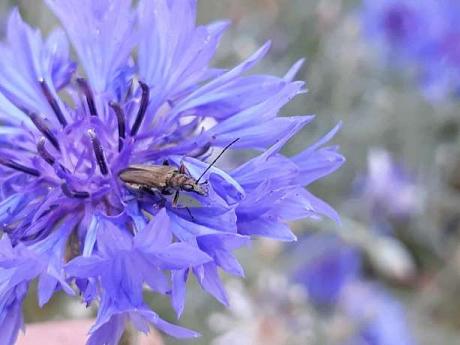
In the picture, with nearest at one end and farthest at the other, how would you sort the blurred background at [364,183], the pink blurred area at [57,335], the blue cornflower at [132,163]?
1. the blue cornflower at [132,163]
2. the pink blurred area at [57,335]
3. the blurred background at [364,183]

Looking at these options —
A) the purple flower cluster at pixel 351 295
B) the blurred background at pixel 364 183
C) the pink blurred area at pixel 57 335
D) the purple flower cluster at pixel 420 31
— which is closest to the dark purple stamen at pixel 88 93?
the pink blurred area at pixel 57 335

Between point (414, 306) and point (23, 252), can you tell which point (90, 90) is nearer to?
point (23, 252)

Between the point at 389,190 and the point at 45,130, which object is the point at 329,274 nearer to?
the point at 389,190

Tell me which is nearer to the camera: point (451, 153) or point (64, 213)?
point (64, 213)

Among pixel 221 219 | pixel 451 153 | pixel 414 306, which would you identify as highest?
pixel 451 153

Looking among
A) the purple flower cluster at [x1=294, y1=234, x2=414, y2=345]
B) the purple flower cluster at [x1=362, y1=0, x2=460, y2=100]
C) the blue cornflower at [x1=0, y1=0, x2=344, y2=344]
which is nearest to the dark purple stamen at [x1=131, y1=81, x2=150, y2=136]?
the blue cornflower at [x1=0, y1=0, x2=344, y2=344]

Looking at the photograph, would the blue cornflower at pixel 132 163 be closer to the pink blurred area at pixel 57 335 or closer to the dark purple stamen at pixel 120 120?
the dark purple stamen at pixel 120 120

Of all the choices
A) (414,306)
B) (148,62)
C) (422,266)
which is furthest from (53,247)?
(422,266)
